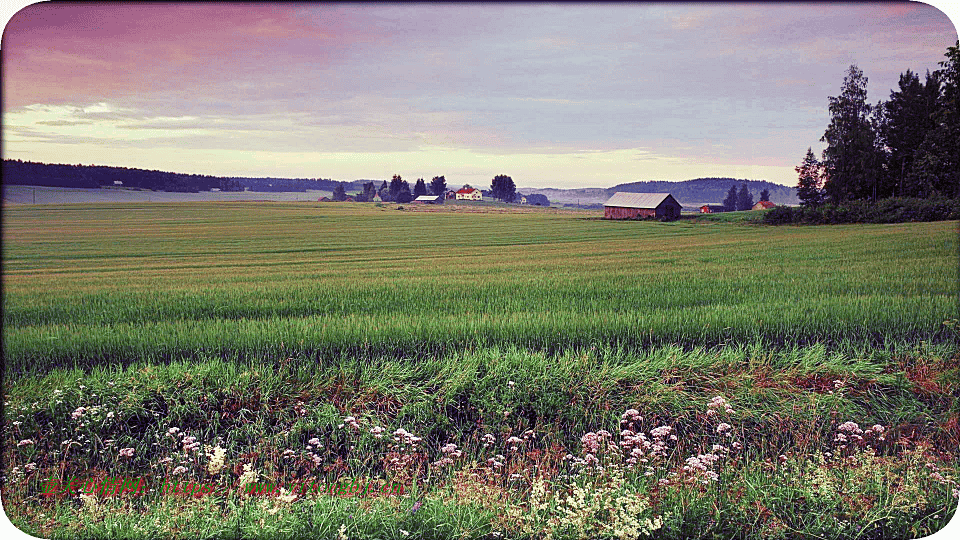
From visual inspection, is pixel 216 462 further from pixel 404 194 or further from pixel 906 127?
pixel 906 127

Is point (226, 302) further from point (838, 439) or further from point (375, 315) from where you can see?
point (838, 439)

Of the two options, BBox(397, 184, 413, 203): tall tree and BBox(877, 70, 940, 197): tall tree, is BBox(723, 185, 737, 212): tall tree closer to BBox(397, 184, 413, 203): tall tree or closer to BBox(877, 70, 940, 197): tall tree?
BBox(877, 70, 940, 197): tall tree

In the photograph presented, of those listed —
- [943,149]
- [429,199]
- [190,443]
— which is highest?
[943,149]

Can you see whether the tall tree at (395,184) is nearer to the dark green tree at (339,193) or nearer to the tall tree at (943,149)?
the dark green tree at (339,193)

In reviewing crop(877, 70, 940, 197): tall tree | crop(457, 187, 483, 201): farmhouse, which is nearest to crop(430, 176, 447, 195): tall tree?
crop(457, 187, 483, 201): farmhouse

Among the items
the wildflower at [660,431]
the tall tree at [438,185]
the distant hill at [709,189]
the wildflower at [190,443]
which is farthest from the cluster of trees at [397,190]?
the wildflower at [660,431]

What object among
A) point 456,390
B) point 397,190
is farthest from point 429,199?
point 456,390
